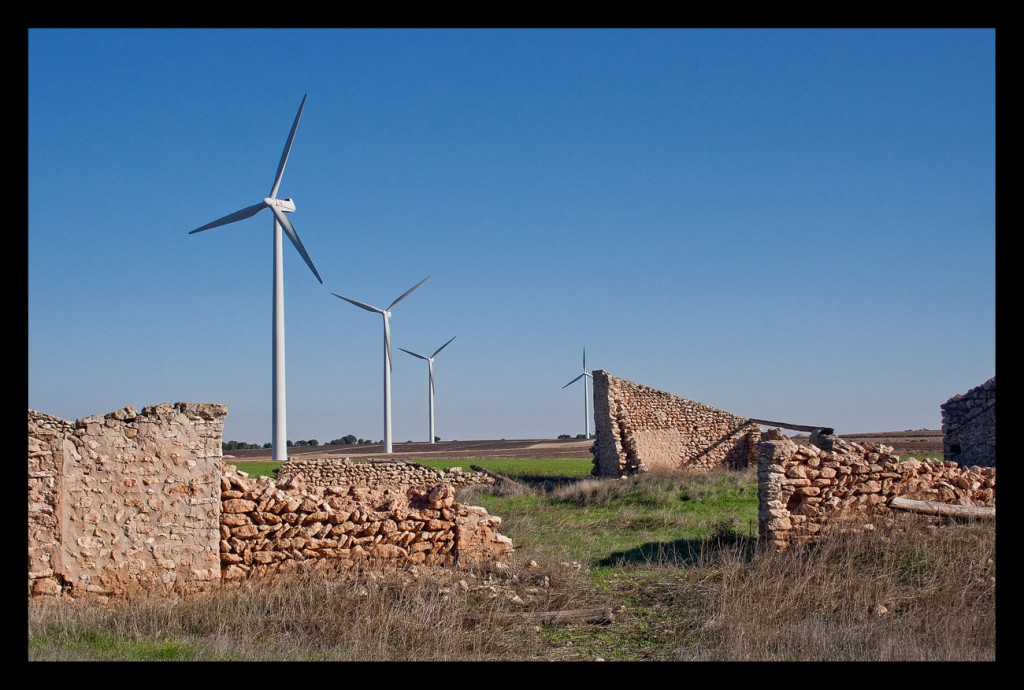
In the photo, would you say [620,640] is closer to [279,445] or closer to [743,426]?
[743,426]

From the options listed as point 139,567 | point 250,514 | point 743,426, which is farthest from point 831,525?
point 743,426

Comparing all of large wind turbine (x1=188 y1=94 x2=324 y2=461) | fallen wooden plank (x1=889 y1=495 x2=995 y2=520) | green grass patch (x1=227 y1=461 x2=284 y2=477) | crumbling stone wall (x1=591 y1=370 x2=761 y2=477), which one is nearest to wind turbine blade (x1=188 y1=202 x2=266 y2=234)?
large wind turbine (x1=188 y1=94 x2=324 y2=461)

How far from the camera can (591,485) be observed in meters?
17.6

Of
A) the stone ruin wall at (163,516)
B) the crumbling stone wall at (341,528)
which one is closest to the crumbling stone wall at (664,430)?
the crumbling stone wall at (341,528)

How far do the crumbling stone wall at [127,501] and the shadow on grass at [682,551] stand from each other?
5061 millimetres

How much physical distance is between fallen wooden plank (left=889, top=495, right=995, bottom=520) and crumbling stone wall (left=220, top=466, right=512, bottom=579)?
5.06 m

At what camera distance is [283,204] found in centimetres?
2670

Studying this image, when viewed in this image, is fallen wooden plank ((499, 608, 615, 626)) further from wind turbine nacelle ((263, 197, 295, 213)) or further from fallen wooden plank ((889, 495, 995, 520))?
wind turbine nacelle ((263, 197, 295, 213))

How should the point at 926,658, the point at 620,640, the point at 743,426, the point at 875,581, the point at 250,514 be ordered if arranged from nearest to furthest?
the point at 926,658
the point at 620,640
the point at 875,581
the point at 250,514
the point at 743,426

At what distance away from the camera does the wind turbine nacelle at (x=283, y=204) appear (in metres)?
26.0

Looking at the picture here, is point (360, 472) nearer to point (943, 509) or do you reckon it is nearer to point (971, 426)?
point (971, 426)
